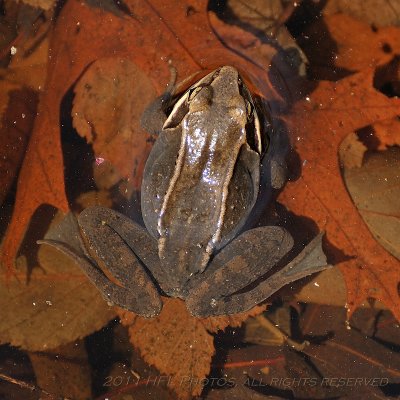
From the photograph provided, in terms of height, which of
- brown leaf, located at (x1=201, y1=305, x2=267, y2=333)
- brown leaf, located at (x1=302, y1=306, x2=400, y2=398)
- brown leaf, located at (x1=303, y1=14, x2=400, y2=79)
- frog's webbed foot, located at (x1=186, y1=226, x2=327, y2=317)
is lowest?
brown leaf, located at (x1=302, y1=306, x2=400, y2=398)

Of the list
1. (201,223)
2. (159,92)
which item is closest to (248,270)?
(201,223)

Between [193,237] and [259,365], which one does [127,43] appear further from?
[259,365]

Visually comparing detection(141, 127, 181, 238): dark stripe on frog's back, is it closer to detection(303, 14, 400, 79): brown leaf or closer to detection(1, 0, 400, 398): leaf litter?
detection(1, 0, 400, 398): leaf litter

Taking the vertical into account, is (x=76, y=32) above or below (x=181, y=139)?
above

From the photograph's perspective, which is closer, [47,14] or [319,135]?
[319,135]

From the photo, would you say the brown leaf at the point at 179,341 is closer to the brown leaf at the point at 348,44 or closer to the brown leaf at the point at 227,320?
the brown leaf at the point at 227,320

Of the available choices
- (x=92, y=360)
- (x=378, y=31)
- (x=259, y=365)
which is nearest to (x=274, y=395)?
(x=259, y=365)

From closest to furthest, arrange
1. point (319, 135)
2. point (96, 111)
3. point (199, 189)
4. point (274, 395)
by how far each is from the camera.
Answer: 1. point (199, 189)
2. point (319, 135)
3. point (96, 111)
4. point (274, 395)

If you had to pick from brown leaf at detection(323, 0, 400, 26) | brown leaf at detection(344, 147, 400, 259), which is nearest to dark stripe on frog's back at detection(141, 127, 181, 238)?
brown leaf at detection(344, 147, 400, 259)
